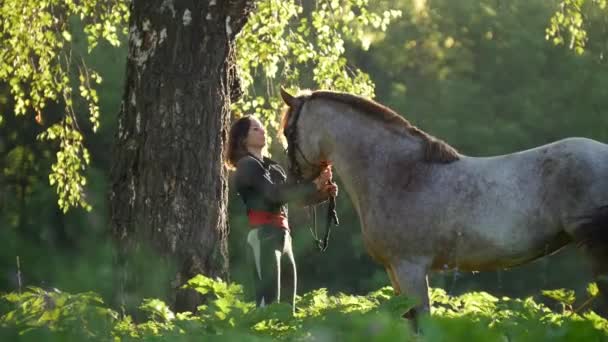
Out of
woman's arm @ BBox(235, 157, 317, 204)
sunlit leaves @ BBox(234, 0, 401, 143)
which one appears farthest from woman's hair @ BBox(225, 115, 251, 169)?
sunlit leaves @ BBox(234, 0, 401, 143)

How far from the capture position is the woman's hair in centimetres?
532

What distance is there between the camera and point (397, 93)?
2328cm

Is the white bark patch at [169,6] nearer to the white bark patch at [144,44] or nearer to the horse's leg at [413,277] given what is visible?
the white bark patch at [144,44]

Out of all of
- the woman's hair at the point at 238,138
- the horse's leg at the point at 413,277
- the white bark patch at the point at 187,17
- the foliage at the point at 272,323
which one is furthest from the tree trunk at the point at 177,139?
the foliage at the point at 272,323

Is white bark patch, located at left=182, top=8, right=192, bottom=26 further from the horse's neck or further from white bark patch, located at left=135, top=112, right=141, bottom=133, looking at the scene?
the horse's neck

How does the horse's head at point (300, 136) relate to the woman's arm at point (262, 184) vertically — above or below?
above

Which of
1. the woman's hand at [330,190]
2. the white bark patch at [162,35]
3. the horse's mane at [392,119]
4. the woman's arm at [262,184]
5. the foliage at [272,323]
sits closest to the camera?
the foliage at [272,323]

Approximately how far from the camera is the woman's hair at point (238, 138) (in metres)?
5.32

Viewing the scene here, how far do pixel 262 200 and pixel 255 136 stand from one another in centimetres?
34

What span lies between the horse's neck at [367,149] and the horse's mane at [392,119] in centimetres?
3

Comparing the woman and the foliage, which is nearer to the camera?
the foliage

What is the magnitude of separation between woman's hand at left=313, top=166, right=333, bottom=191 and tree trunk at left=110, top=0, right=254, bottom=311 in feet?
1.98

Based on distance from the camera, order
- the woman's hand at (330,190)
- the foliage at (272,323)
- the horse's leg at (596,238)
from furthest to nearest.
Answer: the woman's hand at (330,190) → the horse's leg at (596,238) → the foliage at (272,323)

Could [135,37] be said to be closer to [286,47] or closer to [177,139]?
[177,139]
